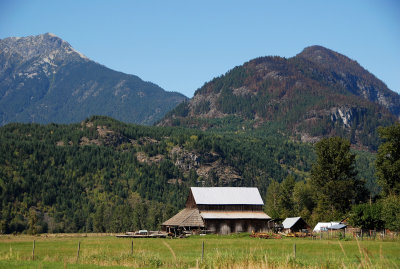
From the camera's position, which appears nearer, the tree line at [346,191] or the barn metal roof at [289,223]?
the tree line at [346,191]

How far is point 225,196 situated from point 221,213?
4632 millimetres

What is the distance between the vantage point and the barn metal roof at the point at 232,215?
335 feet

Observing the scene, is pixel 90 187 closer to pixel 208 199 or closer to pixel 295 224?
pixel 208 199

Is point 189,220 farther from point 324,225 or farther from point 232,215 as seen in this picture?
point 324,225

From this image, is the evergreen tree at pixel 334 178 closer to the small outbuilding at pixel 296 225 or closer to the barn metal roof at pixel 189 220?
the small outbuilding at pixel 296 225

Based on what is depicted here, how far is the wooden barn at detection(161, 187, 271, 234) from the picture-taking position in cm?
10075

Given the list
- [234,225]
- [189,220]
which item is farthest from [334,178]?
[189,220]

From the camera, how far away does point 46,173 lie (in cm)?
19850

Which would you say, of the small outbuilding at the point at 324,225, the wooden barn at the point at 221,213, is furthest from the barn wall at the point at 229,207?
the small outbuilding at the point at 324,225

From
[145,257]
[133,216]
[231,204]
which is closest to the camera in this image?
[145,257]

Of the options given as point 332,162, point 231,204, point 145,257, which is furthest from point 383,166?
point 145,257

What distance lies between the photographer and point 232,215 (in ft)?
340

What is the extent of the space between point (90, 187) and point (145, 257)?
546 ft

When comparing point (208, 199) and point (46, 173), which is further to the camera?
point (46, 173)
